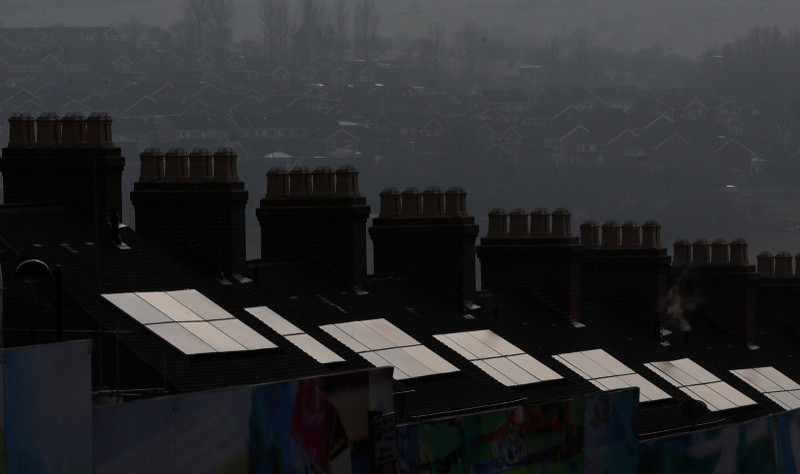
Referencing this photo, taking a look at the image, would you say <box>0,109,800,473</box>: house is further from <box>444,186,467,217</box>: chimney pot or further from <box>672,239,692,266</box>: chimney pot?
<box>672,239,692,266</box>: chimney pot

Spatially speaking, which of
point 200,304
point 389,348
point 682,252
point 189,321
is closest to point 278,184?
point 389,348

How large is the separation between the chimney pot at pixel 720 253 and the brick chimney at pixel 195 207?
25344 millimetres

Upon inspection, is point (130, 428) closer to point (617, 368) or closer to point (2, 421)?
point (2, 421)

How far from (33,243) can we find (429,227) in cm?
1705

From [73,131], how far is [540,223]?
18.2 m

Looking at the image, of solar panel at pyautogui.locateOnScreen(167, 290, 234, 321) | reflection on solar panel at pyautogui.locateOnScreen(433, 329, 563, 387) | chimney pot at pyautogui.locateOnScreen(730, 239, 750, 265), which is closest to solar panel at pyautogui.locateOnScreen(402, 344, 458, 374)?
reflection on solar panel at pyautogui.locateOnScreen(433, 329, 563, 387)

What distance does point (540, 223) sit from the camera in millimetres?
60250

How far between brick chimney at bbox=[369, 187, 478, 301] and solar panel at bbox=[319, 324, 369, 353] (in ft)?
30.7

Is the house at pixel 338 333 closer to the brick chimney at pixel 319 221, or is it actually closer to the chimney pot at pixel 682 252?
the brick chimney at pixel 319 221

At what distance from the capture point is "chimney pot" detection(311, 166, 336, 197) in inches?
2040

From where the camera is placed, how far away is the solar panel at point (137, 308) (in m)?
39.5

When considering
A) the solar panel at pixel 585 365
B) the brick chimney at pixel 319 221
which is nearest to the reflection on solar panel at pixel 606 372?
the solar panel at pixel 585 365

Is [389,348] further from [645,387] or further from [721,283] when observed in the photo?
[721,283]

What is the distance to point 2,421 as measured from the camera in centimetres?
2814
